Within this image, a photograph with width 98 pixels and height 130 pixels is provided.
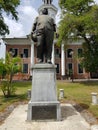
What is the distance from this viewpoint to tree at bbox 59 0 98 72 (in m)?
27.5

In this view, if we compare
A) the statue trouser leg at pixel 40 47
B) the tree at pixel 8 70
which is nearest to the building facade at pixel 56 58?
the tree at pixel 8 70

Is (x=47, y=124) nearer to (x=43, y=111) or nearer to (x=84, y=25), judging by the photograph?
(x=43, y=111)

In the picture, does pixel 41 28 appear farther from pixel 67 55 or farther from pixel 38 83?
pixel 67 55

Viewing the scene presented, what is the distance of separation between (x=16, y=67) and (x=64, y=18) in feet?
42.0

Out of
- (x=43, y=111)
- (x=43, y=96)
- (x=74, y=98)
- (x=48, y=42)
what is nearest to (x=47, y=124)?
(x=43, y=111)

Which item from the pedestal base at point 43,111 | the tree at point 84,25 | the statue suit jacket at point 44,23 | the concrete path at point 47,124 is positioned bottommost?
the concrete path at point 47,124

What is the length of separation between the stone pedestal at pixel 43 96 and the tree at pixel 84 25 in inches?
727

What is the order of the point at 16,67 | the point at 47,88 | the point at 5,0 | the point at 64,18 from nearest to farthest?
the point at 47,88 → the point at 16,67 → the point at 5,0 → the point at 64,18

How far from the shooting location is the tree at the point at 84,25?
27.5 metres

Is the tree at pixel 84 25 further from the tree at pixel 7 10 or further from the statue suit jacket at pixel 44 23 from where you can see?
the statue suit jacket at pixel 44 23

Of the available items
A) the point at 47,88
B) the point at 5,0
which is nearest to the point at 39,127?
the point at 47,88

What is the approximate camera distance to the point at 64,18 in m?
28.6

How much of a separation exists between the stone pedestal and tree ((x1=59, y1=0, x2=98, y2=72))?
18473 millimetres

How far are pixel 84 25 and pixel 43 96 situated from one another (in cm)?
1987
